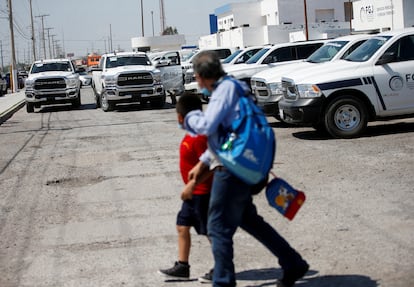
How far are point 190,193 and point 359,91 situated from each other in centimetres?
803

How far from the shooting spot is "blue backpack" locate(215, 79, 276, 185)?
4090mm

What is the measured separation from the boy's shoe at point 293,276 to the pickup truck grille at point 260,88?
979 cm

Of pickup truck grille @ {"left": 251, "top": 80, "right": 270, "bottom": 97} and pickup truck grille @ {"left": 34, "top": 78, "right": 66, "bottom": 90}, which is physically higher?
pickup truck grille @ {"left": 34, "top": 78, "right": 66, "bottom": 90}

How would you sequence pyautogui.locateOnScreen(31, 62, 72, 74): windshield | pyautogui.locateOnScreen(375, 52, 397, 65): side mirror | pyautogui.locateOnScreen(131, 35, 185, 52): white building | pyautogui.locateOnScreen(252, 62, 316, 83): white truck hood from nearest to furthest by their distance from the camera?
pyautogui.locateOnScreen(375, 52, 397, 65): side mirror < pyautogui.locateOnScreen(252, 62, 316, 83): white truck hood < pyautogui.locateOnScreen(31, 62, 72, 74): windshield < pyautogui.locateOnScreen(131, 35, 185, 52): white building

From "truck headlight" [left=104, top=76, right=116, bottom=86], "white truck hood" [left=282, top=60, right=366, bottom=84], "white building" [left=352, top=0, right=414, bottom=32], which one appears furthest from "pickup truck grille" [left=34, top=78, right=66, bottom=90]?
"white building" [left=352, top=0, right=414, bottom=32]

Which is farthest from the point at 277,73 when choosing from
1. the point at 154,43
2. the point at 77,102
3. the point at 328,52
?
the point at 154,43

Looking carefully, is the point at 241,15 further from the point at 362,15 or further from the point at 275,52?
the point at 275,52

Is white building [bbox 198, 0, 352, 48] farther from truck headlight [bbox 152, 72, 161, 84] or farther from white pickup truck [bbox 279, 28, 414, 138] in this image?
white pickup truck [bbox 279, 28, 414, 138]

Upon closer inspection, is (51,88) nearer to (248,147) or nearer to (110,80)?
(110,80)

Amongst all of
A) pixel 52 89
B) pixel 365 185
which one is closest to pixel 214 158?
pixel 365 185

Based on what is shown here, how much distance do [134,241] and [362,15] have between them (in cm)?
3044

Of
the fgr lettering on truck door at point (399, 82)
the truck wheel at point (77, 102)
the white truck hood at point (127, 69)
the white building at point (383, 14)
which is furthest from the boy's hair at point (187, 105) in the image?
the white building at point (383, 14)

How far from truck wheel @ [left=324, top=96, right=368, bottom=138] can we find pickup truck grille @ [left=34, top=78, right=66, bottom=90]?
1487 centimetres

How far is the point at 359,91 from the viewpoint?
11.9 metres
